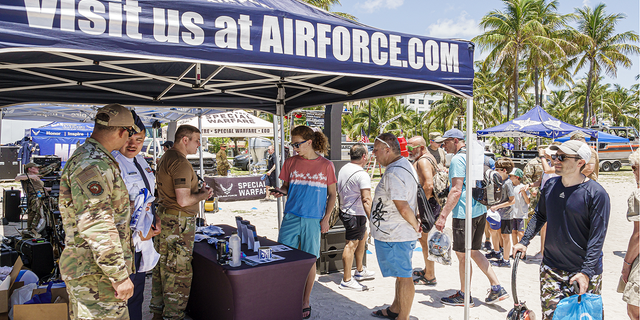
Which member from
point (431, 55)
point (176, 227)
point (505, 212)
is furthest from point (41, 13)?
point (505, 212)

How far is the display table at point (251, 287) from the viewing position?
308cm

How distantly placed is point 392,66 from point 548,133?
50.8 feet

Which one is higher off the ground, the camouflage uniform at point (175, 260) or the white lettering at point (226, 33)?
the white lettering at point (226, 33)

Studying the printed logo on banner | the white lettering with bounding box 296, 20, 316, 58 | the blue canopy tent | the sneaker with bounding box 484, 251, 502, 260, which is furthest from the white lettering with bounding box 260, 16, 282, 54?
the blue canopy tent

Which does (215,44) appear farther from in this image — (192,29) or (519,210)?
(519,210)

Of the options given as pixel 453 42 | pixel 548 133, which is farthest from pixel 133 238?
pixel 548 133

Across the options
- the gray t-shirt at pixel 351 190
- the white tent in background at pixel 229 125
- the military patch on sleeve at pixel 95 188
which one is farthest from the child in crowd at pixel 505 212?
the white tent in background at pixel 229 125

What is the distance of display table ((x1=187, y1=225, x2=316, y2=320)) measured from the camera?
3.08m

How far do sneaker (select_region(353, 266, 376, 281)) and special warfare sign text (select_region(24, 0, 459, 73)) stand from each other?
9.67 feet

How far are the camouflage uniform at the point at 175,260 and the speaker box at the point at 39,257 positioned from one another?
7.25ft

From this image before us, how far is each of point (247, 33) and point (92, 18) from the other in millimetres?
850

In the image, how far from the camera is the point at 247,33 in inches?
99.3

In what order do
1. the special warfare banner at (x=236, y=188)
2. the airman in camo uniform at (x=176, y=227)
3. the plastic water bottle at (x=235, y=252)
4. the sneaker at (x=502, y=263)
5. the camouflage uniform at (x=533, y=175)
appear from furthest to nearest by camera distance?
the special warfare banner at (x=236, y=188), the camouflage uniform at (x=533, y=175), the sneaker at (x=502, y=263), the airman in camo uniform at (x=176, y=227), the plastic water bottle at (x=235, y=252)

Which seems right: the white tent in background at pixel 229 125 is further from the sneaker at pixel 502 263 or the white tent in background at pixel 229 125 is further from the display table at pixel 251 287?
the display table at pixel 251 287
